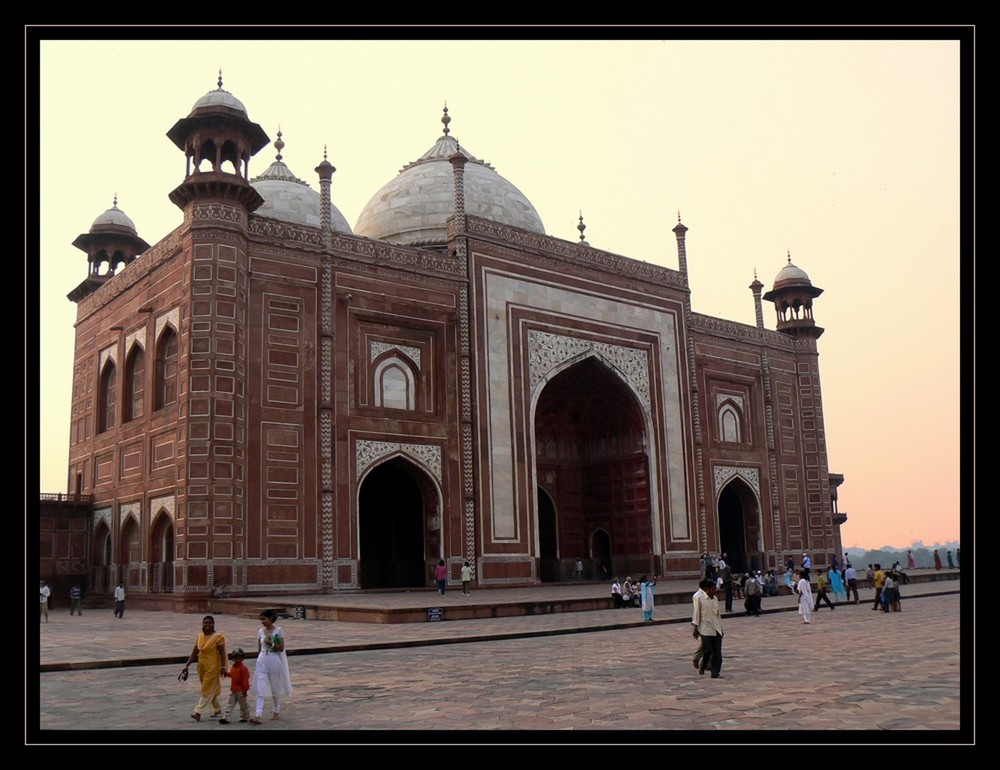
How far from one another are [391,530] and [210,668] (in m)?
17.0

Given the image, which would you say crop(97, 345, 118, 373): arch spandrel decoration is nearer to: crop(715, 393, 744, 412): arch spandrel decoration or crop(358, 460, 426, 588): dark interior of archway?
crop(358, 460, 426, 588): dark interior of archway

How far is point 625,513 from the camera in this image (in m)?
27.3

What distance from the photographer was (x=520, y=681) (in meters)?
8.43

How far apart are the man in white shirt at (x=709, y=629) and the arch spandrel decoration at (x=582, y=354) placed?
1566 cm

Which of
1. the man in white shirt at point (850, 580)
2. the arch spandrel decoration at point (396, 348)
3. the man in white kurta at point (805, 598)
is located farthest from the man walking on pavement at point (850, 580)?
the arch spandrel decoration at point (396, 348)

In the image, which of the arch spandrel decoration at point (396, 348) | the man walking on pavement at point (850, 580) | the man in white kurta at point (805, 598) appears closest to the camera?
the man in white kurta at point (805, 598)

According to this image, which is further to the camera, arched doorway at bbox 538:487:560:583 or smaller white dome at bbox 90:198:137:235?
arched doorway at bbox 538:487:560:583

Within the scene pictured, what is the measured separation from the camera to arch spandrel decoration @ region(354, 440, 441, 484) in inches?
816

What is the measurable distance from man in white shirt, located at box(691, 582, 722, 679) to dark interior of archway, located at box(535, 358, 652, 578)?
1759 centimetres

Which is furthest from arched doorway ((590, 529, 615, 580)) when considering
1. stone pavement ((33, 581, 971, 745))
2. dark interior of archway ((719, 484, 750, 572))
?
stone pavement ((33, 581, 971, 745))

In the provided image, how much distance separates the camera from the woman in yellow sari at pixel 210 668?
681cm

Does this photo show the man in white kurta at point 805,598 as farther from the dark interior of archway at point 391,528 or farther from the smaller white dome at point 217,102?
the smaller white dome at point 217,102
